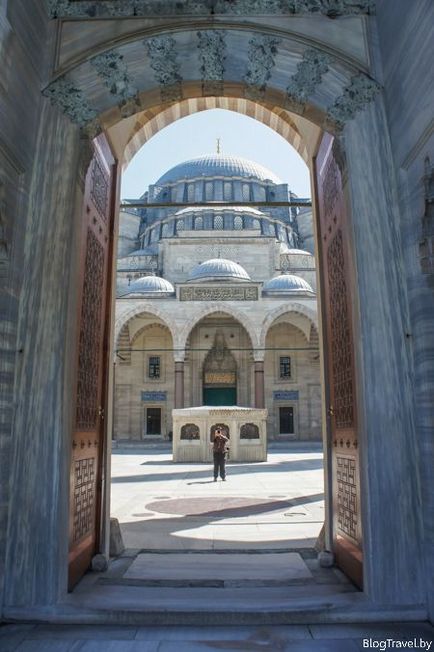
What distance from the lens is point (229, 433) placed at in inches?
590

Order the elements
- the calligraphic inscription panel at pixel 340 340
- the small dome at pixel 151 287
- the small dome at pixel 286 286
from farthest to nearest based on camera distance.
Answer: the small dome at pixel 151 287, the small dome at pixel 286 286, the calligraphic inscription panel at pixel 340 340

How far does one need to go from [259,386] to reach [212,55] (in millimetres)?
20043

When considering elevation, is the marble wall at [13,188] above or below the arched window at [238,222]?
below

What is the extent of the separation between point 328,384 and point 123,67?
2424mm

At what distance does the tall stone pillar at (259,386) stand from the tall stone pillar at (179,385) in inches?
131

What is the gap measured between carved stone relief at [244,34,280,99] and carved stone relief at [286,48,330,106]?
0.15 m

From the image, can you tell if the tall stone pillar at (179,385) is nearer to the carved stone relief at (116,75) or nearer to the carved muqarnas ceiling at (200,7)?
the carved stone relief at (116,75)

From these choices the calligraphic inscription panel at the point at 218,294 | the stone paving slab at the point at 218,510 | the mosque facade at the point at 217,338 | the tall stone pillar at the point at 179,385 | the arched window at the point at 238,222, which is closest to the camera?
the stone paving slab at the point at 218,510

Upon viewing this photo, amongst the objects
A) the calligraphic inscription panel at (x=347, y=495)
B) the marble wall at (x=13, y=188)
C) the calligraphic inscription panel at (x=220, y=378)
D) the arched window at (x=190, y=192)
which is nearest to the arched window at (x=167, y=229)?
the arched window at (x=190, y=192)

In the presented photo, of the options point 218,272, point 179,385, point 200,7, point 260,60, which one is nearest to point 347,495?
point 260,60

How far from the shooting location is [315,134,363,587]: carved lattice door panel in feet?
9.57

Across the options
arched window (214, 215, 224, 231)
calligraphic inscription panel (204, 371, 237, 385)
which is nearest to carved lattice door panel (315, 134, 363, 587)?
calligraphic inscription panel (204, 371, 237, 385)

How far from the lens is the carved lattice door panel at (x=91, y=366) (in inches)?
117

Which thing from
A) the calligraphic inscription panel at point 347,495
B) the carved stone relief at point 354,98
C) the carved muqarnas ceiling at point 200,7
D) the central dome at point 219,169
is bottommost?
the calligraphic inscription panel at point 347,495
